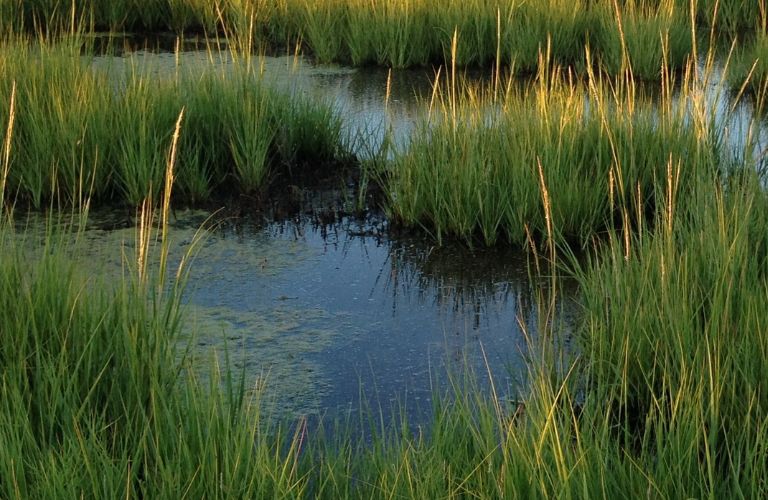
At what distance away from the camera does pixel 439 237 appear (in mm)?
3412

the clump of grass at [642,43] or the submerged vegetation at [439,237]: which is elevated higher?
the clump of grass at [642,43]

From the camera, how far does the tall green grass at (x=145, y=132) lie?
3.69 metres

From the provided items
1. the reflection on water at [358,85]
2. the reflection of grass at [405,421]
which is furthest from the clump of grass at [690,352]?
the reflection on water at [358,85]

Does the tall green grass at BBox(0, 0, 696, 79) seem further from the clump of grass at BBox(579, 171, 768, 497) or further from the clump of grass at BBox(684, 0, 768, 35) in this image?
the clump of grass at BBox(579, 171, 768, 497)

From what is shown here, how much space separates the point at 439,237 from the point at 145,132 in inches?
45.3

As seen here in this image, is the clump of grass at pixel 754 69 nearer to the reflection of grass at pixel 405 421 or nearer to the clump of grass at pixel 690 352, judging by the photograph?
the clump of grass at pixel 690 352

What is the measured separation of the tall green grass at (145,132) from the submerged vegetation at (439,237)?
13mm

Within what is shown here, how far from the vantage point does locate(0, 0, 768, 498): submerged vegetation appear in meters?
1.66

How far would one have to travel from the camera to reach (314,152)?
425 centimetres

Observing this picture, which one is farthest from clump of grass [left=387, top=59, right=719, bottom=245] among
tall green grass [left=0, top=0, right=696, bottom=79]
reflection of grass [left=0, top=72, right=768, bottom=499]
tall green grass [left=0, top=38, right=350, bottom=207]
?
tall green grass [left=0, top=0, right=696, bottom=79]

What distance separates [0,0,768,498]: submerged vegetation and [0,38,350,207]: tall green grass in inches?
0.5

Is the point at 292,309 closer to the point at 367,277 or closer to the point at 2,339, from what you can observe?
the point at 367,277

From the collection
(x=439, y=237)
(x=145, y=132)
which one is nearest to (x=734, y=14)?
(x=439, y=237)

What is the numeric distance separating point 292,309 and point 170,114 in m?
1.44
